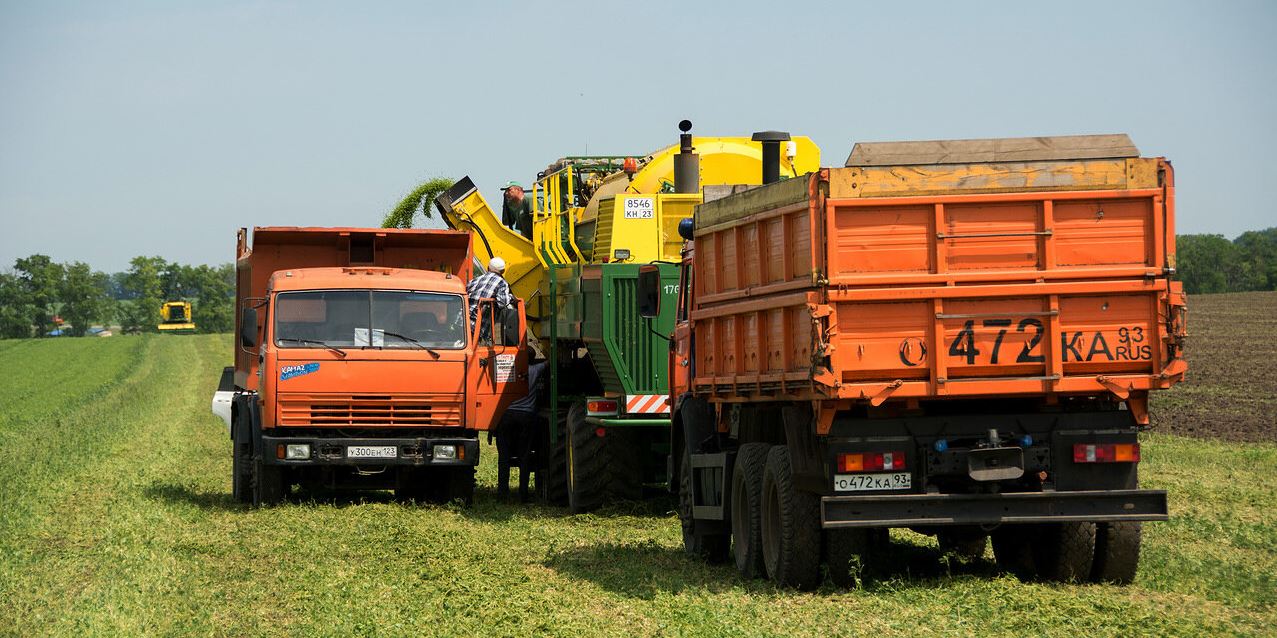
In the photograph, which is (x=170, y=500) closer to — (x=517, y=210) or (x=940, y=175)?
(x=517, y=210)

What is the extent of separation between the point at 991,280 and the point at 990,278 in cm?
2

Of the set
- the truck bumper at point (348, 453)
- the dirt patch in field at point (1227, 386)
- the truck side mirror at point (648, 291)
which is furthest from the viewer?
the dirt patch in field at point (1227, 386)

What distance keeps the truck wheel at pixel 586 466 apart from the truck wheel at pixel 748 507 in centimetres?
450

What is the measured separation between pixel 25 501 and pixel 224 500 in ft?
6.90

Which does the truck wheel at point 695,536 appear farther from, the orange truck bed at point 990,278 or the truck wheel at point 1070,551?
the orange truck bed at point 990,278

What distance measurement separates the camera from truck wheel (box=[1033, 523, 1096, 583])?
10.0 m

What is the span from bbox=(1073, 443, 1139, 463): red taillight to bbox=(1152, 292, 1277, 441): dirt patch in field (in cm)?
889

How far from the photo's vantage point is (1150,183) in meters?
9.51

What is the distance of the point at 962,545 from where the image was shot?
38.6 ft

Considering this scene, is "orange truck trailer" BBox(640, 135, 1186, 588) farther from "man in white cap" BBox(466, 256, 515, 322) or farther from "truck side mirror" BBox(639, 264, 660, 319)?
"man in white cap" BBox(466, 256, 515, 322)

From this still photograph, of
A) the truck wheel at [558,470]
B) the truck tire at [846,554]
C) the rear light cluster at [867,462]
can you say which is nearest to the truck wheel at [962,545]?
the truck tire at [846,554]

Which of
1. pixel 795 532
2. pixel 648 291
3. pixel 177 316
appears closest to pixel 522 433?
pixel 648 291

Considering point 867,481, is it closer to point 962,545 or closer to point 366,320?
point 962,545

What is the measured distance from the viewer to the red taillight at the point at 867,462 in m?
9.40
